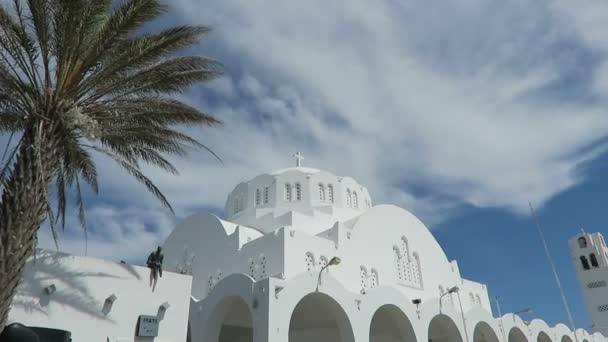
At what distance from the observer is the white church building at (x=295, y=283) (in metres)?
9.47

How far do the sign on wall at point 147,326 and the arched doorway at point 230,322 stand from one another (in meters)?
4.51

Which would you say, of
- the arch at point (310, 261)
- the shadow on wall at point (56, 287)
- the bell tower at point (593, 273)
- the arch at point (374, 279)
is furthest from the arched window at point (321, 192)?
the bell tower at point (593, 273)

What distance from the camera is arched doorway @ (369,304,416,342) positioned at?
16938 mm

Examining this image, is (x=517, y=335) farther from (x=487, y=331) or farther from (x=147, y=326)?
(x=147, y=326)

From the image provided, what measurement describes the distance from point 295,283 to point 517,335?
15.3m

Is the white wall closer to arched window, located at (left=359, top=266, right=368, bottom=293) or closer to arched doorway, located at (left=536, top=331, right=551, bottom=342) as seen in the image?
arched window, located at (left=359, top=266, right=368, bottom=293)

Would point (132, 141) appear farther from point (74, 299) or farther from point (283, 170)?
point (283, 170)

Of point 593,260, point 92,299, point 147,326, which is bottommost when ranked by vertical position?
point 147,326

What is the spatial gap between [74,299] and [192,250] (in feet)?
39.0

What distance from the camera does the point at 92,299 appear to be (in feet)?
29.7

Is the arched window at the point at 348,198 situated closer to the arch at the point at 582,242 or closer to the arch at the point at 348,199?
the arch at the point at 348,199

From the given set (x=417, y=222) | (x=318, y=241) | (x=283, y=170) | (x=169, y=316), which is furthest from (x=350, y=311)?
(x=283, y=170)

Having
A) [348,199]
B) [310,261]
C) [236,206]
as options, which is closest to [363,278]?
[310,261]

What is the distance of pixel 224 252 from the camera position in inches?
749
